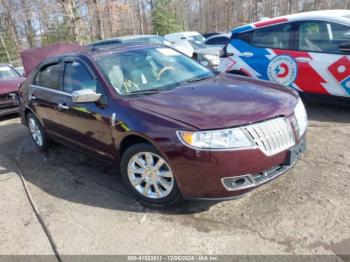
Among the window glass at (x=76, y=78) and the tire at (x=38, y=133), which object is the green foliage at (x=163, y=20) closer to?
the tire at (x=38, y=133)

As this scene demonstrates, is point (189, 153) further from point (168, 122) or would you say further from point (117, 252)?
point (117, 252)

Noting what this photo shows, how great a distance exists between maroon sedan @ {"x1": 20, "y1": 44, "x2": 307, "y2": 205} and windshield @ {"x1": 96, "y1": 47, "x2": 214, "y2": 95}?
0.01 metres

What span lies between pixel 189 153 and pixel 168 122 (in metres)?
0.35

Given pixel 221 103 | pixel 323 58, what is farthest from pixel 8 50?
pixel 221 103

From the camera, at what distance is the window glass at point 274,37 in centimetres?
597

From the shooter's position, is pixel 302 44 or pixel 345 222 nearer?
pixel 345 222

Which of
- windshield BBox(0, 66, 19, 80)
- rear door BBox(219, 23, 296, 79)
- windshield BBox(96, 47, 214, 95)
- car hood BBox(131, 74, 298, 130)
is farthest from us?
windshield BBox(0, 66, 19, 80)

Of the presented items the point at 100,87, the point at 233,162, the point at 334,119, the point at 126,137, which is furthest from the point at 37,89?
the point at 334,119

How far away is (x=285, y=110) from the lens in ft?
10.7

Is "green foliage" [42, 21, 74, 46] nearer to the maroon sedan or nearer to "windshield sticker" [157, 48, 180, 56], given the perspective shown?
"windshield sticker" [157, 48, 180, 56]

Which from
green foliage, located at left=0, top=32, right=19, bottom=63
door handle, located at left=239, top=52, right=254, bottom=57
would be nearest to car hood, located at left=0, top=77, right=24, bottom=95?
door handle, located at left=239, top=52, right=254, bottom=57

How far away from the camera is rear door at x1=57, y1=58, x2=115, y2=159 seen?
3.80 m

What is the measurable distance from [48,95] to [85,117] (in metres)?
1.19

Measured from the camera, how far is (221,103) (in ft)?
10.8
